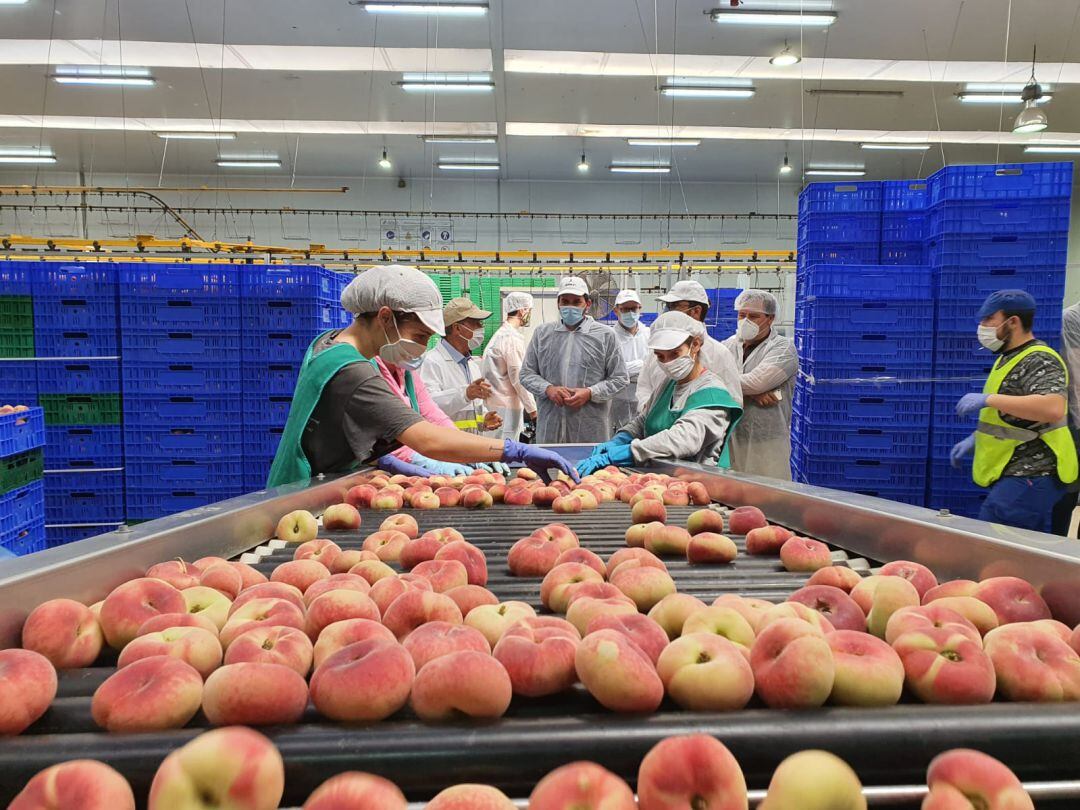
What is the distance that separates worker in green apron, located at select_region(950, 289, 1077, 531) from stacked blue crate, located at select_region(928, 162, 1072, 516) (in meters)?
1.06

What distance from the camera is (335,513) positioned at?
5.67ft

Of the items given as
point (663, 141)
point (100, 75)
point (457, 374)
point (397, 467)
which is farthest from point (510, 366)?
point (663, 141)

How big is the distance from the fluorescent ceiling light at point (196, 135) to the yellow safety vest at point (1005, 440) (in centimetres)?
1080

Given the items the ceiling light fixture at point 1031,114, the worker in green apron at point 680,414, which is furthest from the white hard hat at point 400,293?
the ceiling light fixture at point 1031,114

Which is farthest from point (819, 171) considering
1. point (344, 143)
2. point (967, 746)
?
point (967, 746)

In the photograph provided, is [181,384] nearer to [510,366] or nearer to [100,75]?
[510,366]

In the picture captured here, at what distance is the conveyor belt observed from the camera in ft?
2.04

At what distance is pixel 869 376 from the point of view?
15.3ft

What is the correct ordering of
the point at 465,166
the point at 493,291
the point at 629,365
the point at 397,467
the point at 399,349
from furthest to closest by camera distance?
the point at 465,166, the point at 493,291, the point at 629,365, the point at 397,467, the point at 399,349

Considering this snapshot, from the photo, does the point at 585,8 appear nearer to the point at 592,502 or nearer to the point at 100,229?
the point at 592,502

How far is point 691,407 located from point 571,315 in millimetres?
2311

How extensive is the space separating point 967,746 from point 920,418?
450 centimetres

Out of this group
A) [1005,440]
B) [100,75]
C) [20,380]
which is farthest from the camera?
[100,75]

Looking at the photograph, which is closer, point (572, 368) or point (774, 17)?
point (572, 368)
